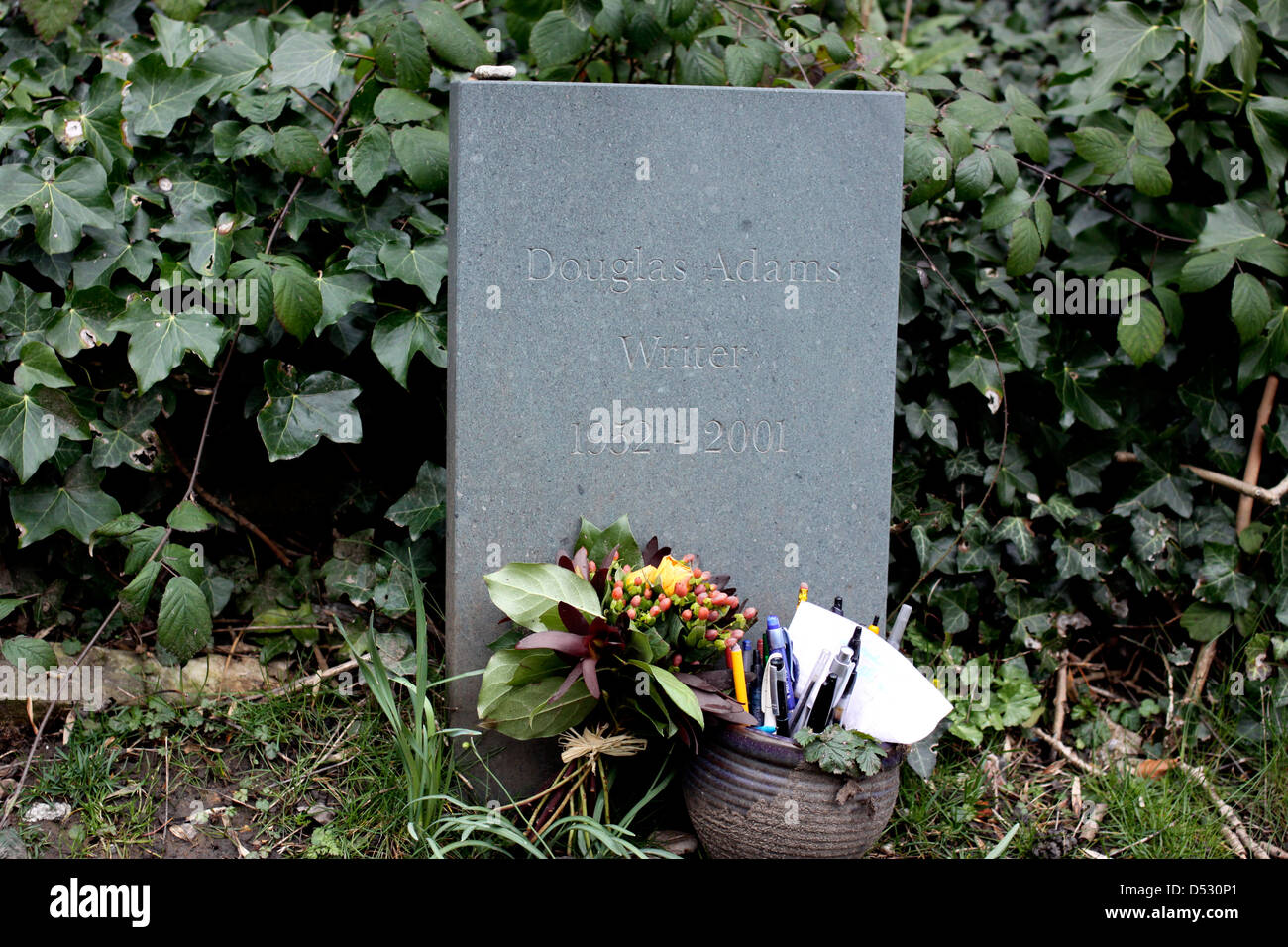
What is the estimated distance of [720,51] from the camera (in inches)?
120

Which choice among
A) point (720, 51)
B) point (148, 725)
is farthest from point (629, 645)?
point (720, 51)

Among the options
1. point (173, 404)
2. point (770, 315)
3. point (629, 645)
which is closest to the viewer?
point (629, 645)

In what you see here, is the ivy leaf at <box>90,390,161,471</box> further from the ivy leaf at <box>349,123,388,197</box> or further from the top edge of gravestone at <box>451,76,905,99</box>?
the top edge of gravestone at <box>451,76,905,99</box>

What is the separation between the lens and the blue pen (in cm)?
219

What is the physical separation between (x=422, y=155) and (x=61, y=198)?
0.85 meters

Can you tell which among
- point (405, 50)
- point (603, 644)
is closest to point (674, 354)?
point (603, 644)

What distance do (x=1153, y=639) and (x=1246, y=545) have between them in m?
0.36

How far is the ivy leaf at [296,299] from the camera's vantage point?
7.95 feet

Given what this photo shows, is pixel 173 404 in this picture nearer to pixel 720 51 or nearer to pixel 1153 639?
pixel 720 51

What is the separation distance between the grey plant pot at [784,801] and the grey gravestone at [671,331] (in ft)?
1.43

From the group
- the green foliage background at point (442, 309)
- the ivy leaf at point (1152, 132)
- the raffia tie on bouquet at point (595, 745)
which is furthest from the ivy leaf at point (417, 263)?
the ivy leaf at point (1152, 132)

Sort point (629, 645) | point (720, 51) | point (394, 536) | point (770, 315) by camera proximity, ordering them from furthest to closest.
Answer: point (720, 51), point (394, 536), point (770, 315), point (629, 645)

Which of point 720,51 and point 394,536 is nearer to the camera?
point 394,536

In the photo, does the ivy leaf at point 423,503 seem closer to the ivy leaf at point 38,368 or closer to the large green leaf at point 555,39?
the ivy leaf at point 38,368
